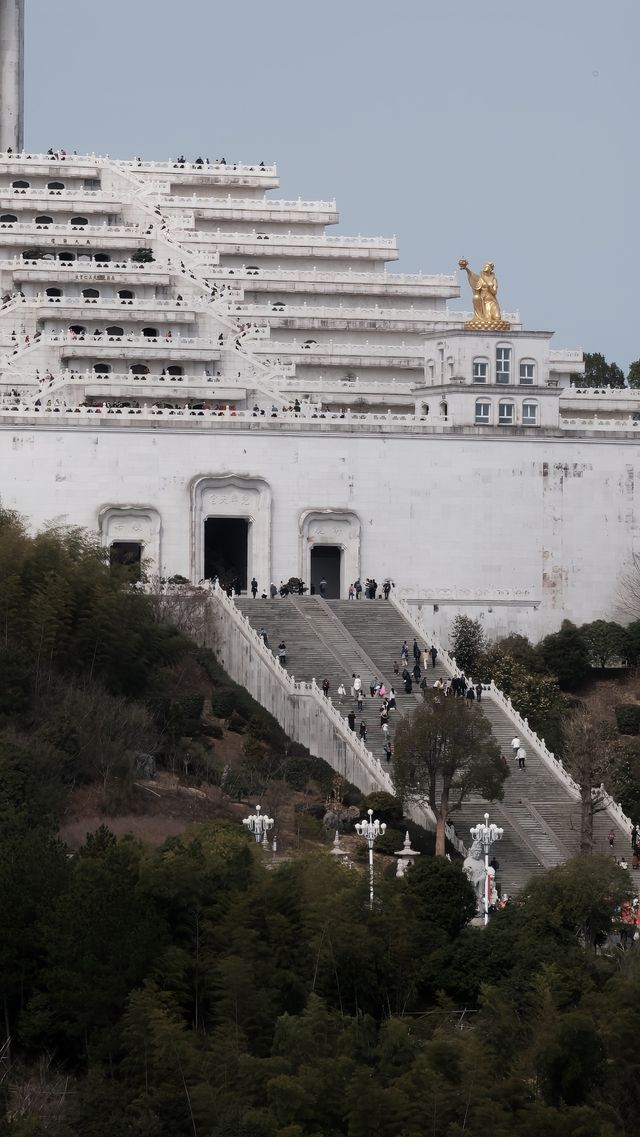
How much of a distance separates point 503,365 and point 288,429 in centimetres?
886

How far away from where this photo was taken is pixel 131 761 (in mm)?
90938

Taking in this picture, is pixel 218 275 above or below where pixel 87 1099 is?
above

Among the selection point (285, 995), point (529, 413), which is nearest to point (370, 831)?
point (285, 995)

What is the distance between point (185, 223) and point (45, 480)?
20211mm

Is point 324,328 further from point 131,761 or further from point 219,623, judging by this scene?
point 131,761

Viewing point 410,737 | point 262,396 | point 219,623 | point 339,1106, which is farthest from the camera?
point 262,396

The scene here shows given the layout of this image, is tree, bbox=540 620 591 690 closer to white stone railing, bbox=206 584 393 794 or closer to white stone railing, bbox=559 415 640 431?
white stone railing, bbox=559 415 640 431

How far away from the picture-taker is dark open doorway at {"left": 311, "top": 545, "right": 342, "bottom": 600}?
114m

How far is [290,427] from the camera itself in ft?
369

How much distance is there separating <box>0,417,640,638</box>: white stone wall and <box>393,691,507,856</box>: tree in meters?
20.7

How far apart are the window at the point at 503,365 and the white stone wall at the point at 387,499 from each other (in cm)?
250

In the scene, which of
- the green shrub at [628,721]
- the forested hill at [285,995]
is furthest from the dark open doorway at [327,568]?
the forested hill at [285,995]

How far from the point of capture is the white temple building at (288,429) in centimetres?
11031

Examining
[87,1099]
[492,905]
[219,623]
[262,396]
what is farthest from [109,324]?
[87,1099]
